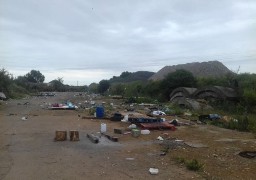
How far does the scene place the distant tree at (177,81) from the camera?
33.8 meters

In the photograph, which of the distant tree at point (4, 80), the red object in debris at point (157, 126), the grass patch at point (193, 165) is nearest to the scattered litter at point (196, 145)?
the grass patch at point (193, 165)

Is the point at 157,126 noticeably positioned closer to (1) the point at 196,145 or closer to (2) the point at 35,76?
(1) the point at 196,145

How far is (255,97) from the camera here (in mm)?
19766

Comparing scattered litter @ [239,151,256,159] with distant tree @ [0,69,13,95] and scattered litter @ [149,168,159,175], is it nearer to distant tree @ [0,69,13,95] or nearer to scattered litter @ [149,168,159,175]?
scattered litter @ [149,168,159,175]

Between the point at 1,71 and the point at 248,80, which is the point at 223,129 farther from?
the point at 1,71

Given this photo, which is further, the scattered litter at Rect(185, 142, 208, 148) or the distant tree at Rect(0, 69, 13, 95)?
the distant tree at Rect(0, 69, 13, 95)

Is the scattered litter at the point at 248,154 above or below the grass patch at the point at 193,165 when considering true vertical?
below

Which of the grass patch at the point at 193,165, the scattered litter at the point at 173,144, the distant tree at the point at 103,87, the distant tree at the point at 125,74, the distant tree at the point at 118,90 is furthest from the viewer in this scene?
the distant tree at the point at 125,74

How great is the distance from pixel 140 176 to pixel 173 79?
1102 inches

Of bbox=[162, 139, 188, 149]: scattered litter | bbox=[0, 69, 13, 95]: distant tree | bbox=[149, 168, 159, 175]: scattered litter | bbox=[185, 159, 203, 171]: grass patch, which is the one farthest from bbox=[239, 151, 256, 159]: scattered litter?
bbox=[0, 69, 13, 95]: distant tree

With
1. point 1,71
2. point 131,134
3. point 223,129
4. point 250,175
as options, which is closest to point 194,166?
point 250,175

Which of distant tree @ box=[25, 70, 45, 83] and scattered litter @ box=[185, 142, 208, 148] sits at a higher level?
distant tree @ box=[25, 70, 45, 83]

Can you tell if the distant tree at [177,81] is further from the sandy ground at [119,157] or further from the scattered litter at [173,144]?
the scattered litter at [173,144]

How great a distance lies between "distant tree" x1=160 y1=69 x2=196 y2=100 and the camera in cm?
3381
